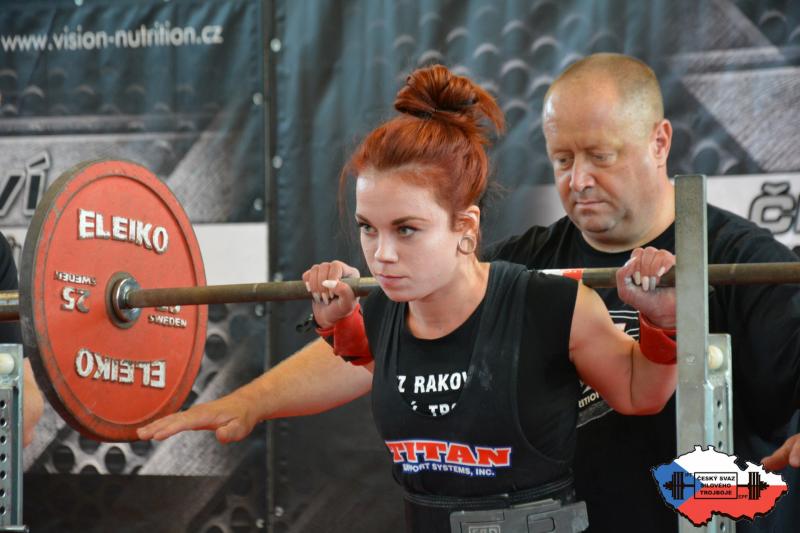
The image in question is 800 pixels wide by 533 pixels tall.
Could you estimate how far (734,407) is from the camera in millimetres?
2467

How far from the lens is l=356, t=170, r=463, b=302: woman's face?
6.64ft

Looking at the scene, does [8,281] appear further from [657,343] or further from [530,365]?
[657,343]

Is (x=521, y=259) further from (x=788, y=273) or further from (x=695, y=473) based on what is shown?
(x=695, y=473)

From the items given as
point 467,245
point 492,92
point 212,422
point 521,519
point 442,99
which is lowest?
point 521,519

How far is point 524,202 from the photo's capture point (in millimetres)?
3576

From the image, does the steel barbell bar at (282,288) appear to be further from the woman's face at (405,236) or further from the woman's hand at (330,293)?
the woman's face at (405,236)

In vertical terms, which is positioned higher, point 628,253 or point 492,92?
point 492,92

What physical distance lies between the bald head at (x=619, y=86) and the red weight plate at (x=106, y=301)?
1.01 metres

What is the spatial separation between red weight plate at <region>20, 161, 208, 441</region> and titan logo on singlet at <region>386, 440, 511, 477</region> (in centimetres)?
80

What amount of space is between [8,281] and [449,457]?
1572 millimetres

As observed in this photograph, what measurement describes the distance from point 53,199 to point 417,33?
5.17 feet

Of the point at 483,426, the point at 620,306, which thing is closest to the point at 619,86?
the point at 620,306

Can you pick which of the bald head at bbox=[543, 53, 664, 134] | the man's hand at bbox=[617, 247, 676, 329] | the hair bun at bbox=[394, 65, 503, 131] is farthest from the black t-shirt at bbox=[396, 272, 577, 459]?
the bald head at bbox=[543, 53, 664, 134]

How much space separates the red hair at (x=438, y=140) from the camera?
2059mm
